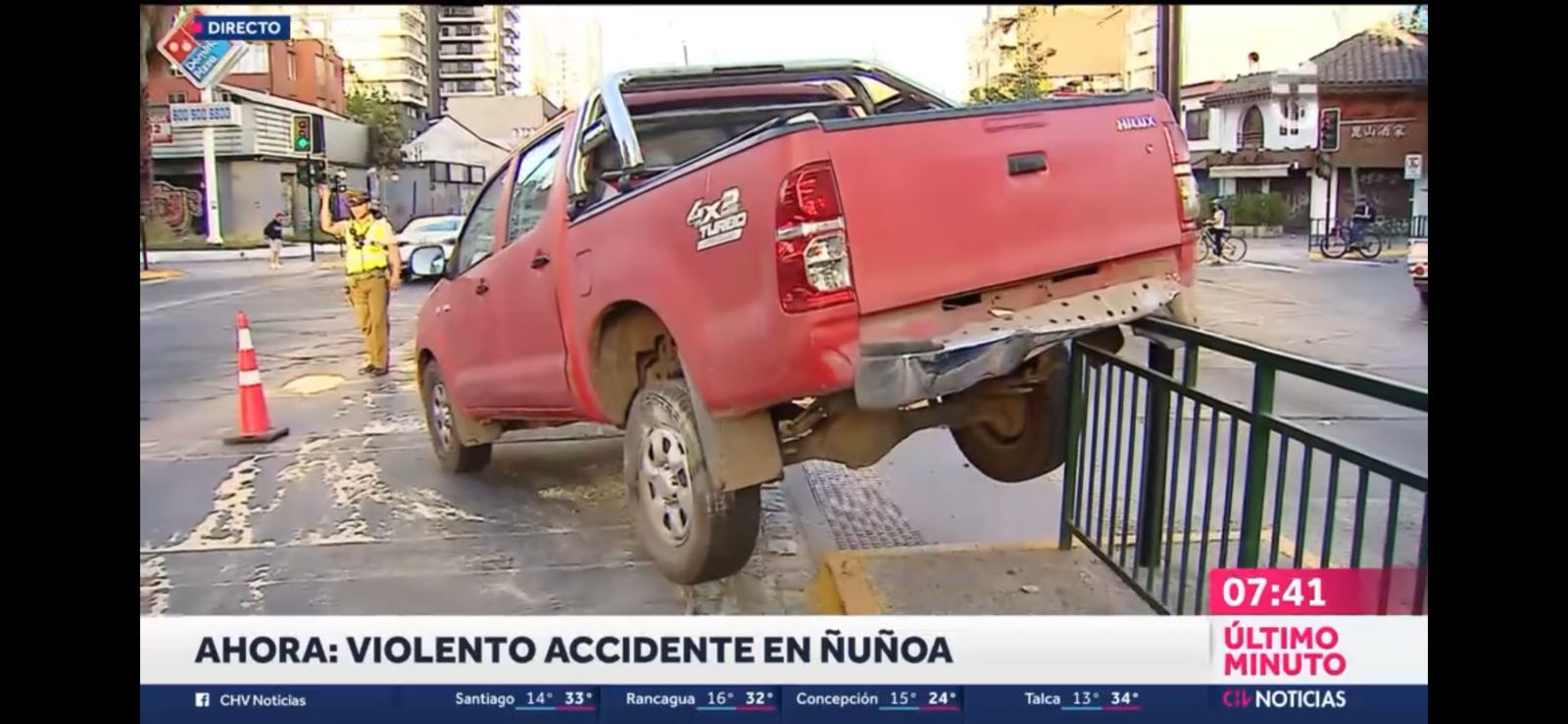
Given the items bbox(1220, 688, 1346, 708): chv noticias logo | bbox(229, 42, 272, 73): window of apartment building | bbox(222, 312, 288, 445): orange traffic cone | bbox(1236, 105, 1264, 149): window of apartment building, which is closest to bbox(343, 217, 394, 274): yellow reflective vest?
bbox(222, 312, 288, 445): orange traffic cone

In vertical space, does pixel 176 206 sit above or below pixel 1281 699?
above

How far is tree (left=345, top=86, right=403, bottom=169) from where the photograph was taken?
3.23 metres

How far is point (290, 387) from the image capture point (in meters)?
3.53

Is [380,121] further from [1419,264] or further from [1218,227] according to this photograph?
[1419,264]

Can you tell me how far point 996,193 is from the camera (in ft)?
8.55

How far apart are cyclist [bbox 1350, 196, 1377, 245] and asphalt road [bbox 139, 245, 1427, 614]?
0.08 metres

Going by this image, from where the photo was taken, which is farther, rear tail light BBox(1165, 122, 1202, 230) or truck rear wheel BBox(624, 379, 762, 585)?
truck rear wheel BBox(624, 379, 762, 585)

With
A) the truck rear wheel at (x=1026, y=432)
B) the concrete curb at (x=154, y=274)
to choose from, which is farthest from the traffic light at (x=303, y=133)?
the truck rear wheel at (x=1026, y=432)

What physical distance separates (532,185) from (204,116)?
3.32ft

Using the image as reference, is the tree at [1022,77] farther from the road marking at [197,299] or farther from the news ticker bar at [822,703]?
the road marking at [197,299]

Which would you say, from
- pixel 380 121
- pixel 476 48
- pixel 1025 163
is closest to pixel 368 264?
pixel 380 121

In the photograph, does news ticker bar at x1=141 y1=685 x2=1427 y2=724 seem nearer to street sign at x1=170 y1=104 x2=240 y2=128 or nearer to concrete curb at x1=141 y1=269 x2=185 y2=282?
concrete curb at x1=141 y1=269 x2=185 y2=282

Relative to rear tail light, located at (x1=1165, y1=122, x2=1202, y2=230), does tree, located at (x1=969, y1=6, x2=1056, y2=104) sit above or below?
above
